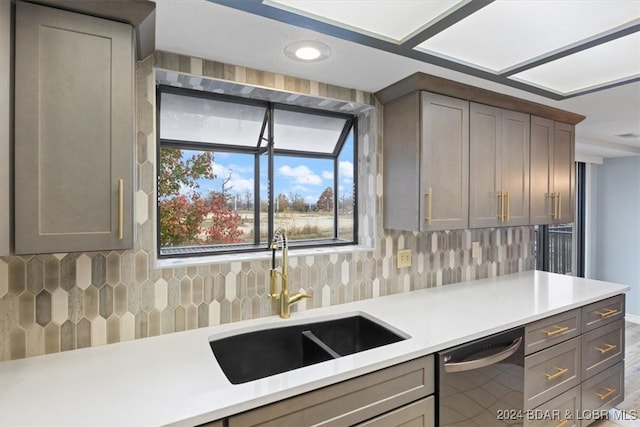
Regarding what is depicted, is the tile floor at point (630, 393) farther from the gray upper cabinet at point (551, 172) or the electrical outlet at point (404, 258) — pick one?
the electrical outlet at point (404, 258)

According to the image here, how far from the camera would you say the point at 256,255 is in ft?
6.16

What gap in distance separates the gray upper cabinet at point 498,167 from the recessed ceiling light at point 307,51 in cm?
106

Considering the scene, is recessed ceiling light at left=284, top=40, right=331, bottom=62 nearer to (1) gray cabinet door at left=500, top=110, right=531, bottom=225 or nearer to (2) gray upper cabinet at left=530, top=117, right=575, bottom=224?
(1) gray cabinet door at left=500, top=110, right=531, bottom=225

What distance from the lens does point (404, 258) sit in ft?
7.40

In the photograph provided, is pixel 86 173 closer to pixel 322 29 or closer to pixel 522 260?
pixel 322 29

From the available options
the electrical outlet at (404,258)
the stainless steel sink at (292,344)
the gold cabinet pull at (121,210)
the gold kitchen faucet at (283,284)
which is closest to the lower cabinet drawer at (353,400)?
the stainless steel sink at (292,344)

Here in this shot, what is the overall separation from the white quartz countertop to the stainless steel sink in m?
0.05

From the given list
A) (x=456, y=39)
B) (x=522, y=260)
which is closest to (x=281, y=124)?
(x=456, y=39)

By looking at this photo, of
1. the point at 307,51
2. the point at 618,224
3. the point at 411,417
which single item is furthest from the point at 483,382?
the point at 618,224

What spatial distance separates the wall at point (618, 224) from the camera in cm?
448

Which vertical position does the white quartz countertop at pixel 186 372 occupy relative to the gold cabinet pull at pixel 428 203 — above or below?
below

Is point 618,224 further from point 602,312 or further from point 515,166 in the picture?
point 515,166

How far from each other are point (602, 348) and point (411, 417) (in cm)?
173

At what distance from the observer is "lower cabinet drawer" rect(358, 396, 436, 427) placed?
1288mm
